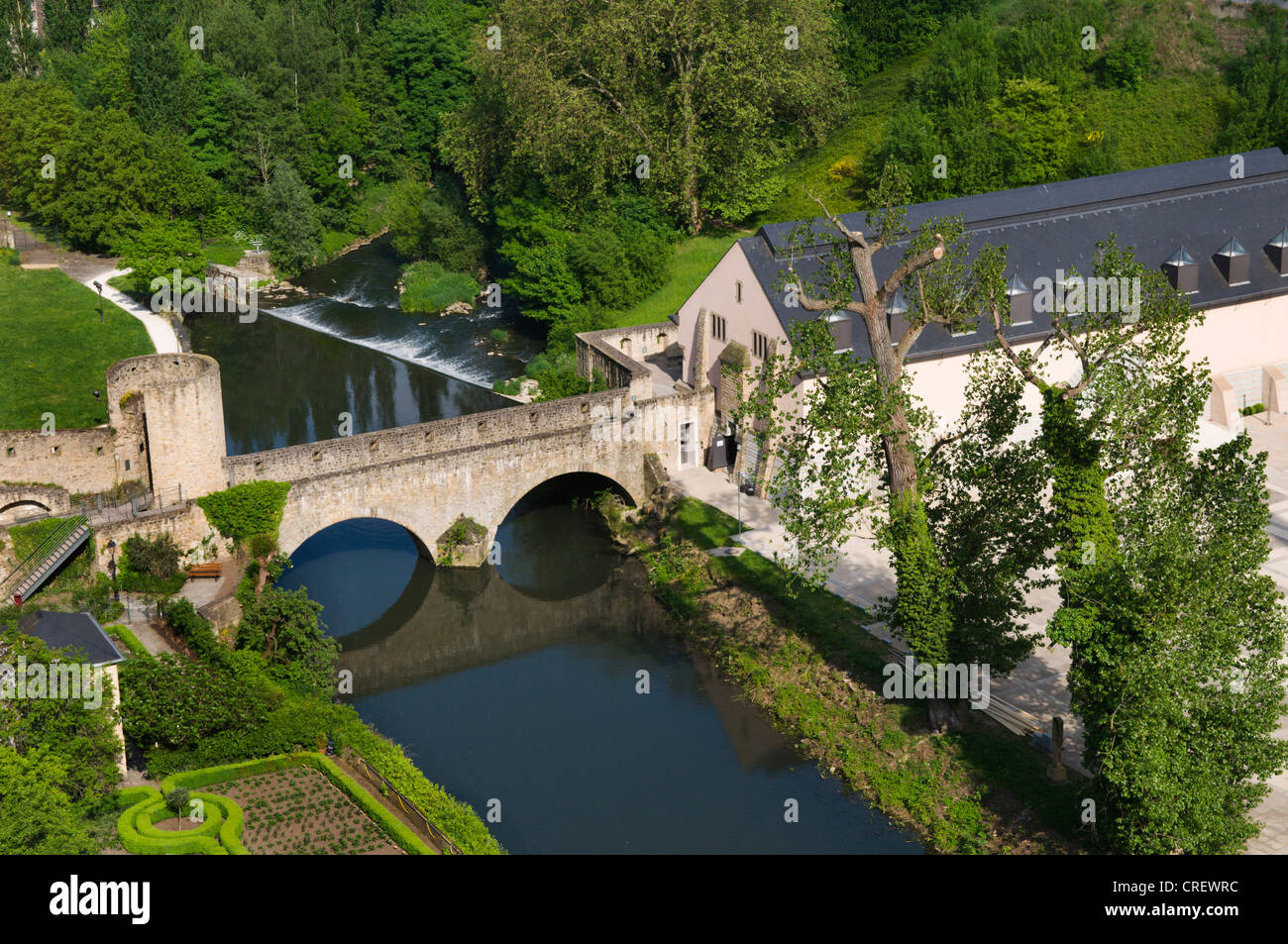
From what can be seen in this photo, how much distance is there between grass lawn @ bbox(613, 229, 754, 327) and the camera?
60.5 m

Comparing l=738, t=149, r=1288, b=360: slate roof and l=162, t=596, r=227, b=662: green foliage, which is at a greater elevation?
l=738, t=149, r=1288, b=360: slate roof

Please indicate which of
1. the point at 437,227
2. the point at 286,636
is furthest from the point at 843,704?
the point at 437,227

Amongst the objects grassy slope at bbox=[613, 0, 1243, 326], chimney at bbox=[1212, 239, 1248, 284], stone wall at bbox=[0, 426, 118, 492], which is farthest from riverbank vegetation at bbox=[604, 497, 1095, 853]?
chimney at bbox=[1212, 239, 1248, 284]

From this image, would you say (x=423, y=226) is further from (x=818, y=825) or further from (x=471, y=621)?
(x=818, y=825)

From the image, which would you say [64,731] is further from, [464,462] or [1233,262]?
[1233,262]

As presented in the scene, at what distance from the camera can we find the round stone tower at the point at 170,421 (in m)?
40.3

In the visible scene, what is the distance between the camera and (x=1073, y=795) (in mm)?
33250

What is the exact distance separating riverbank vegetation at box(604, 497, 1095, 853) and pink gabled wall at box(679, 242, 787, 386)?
5827 millimetres

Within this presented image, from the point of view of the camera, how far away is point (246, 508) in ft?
136

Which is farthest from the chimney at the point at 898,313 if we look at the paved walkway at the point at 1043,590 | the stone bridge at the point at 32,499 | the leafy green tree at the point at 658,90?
the stone bridge at the point at 32,499

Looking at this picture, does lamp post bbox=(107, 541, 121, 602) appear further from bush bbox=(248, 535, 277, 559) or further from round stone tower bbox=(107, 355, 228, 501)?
bush bbox=(248, 535, 277, 559)

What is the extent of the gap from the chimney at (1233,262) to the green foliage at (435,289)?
114 ft

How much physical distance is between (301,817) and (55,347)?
40.3 metres

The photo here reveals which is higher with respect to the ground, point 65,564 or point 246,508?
point 246,508
